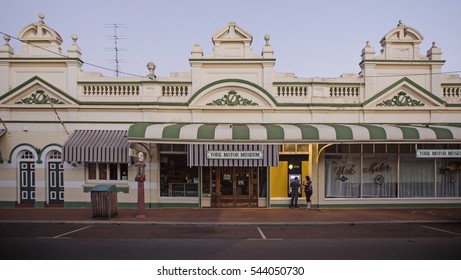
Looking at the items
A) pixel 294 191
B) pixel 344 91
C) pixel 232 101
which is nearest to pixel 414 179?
pixel 344 91

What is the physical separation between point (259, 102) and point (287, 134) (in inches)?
96.0

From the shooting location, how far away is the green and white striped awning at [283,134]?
14.3 metres

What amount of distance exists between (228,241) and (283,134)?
19.4 ft

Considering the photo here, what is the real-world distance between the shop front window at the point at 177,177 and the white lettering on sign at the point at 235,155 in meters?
1.99

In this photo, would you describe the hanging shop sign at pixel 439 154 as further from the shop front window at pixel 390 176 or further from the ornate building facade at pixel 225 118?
the shop front window at pixel 390 176

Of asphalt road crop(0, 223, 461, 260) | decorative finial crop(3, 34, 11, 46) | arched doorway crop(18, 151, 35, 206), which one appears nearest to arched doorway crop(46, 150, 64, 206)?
arched doorway crop(18, 151, 35, 206)

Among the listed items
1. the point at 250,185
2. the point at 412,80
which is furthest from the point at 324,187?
the point at 412,80

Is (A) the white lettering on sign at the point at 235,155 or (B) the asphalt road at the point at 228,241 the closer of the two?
(B) the asphalt road at the point at 228,241

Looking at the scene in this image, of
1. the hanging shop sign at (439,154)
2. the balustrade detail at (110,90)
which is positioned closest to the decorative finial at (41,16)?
the balustrade detail at (110,90)

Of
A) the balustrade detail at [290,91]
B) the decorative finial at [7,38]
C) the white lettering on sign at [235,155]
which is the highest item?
the decorative finial at [7,38]

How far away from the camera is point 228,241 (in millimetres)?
9883

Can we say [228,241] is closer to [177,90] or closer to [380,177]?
[177,90]

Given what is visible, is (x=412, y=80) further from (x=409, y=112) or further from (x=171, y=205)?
(x=171, y=205)

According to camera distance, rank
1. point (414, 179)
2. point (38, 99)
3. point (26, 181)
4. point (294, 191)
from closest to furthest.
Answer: point (294, 191) → point (38, 99) → point (26, 181) → point (414, 179)
